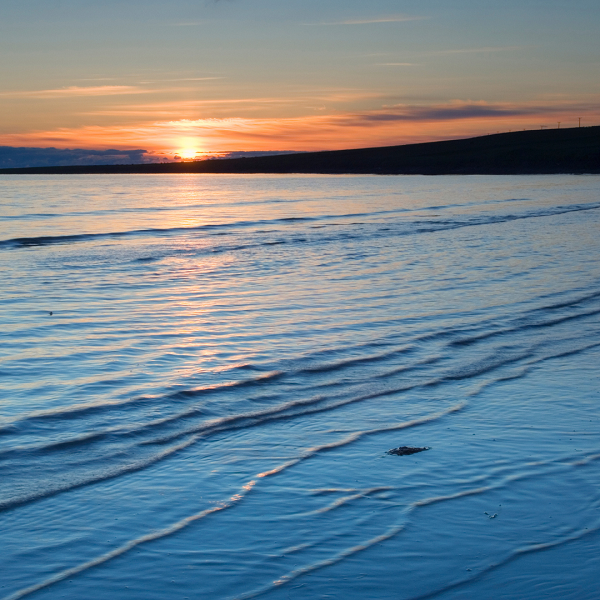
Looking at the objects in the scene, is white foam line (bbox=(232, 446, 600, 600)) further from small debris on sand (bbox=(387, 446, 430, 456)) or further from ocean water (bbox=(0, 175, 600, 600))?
small debris on sand (bbox=(387, 446, 430, 456))

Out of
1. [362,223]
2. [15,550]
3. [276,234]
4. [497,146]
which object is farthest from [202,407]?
[497,146]

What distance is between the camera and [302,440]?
20.1 ft

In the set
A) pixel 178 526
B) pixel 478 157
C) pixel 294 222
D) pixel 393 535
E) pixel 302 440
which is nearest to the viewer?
pixel 393 535

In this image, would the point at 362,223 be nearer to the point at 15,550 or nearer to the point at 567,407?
the point at 567,407

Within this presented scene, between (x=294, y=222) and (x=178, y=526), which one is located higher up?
(x=294, y=222)

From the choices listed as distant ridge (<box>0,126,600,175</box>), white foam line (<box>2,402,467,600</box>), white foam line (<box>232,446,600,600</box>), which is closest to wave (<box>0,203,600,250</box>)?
white foam line (<box>2,402,467,600</box>)

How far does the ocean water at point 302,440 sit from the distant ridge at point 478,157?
102 meters

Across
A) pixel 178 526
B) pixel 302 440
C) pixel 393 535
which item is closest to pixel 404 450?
pixel 302 440

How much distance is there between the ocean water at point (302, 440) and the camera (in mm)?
4000

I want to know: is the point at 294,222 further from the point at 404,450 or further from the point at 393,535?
the point at 393,535

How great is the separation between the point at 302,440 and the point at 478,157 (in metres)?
129

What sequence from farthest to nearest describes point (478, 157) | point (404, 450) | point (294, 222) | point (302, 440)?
point (478, 157) → point (294, 222) → point (302, 440) → point (404, 450)

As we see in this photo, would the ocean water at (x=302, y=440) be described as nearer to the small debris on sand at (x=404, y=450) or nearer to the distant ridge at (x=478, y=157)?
the small debris on sand at (x=404, y=450)

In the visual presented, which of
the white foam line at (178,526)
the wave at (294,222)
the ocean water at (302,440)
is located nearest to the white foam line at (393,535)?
the ocean water at (302,440)
